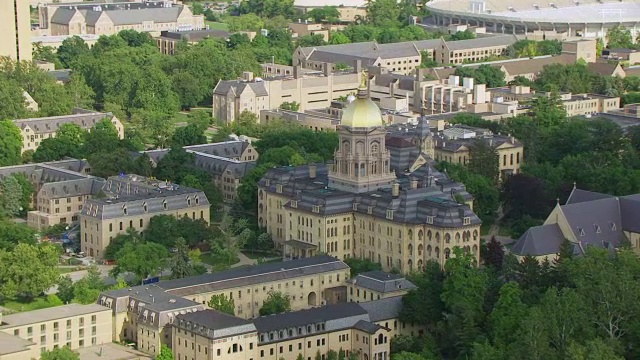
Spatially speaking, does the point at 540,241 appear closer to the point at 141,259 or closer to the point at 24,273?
the point at 141,259

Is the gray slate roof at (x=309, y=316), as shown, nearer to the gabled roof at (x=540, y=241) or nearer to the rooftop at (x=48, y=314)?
the rooftop at (x=48, y=314)

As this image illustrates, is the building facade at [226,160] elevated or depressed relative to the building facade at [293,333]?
elevated

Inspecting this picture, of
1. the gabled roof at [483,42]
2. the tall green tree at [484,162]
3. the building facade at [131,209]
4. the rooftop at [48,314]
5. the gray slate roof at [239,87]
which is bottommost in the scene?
the rooftop at [48,314]

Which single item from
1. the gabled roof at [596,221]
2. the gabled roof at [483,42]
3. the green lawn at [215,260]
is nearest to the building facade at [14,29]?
the gabled roof at [483,42]

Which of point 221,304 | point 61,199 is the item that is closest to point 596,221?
point 221,304

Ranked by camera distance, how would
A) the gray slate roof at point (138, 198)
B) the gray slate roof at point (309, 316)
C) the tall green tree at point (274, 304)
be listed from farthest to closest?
the gray slate roof at point (138, 198) → the tall green tree at point (274, 304) → the gray slate roof at point (309, 316)

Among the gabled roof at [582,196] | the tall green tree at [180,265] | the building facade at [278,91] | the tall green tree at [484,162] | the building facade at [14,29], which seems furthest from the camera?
the building facade at [14,29]
